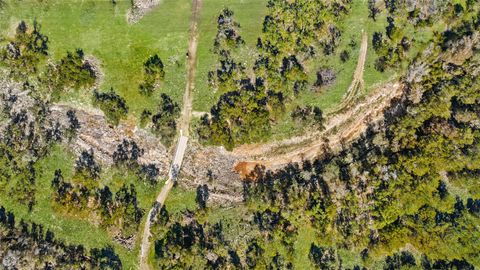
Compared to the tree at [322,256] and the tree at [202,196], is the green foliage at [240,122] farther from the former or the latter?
the tree at [322,256]

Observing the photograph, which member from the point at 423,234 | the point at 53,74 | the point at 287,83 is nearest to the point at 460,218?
the point at 423,234

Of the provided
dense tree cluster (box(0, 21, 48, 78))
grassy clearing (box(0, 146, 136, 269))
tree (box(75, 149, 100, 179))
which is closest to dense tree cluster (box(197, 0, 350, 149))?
tree (box(75, 149, 100, 179))

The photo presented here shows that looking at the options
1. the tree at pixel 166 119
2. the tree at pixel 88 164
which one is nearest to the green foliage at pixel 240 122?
the tree at pixel 166 119

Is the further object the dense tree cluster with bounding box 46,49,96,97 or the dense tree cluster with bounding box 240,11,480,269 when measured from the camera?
the dense tree cluster with bounding box 46,49,96,97

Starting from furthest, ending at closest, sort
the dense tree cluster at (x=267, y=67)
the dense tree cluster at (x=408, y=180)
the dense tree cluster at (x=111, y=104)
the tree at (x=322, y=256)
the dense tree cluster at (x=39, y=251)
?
1. the dense tree cluster at (x=111, y=104)
2. the dense tree cluster at (x=267, y=67)
3. the tree at (x=322, y=256)
4. the dense tree cluster at (x=408, y=180)
5. the dense tree cluster at (x=39, y=251)

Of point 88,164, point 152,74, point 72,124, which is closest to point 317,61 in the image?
point 152,74

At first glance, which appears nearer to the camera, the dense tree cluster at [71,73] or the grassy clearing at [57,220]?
the grassy clearing at [57,220]

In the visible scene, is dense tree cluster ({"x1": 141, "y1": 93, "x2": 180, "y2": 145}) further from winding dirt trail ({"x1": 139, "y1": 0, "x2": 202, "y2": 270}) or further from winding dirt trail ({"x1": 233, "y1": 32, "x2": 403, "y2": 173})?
winding dirt trail ({"x1": 233, "y1": 32, "x2": 403, "y2": 173})
